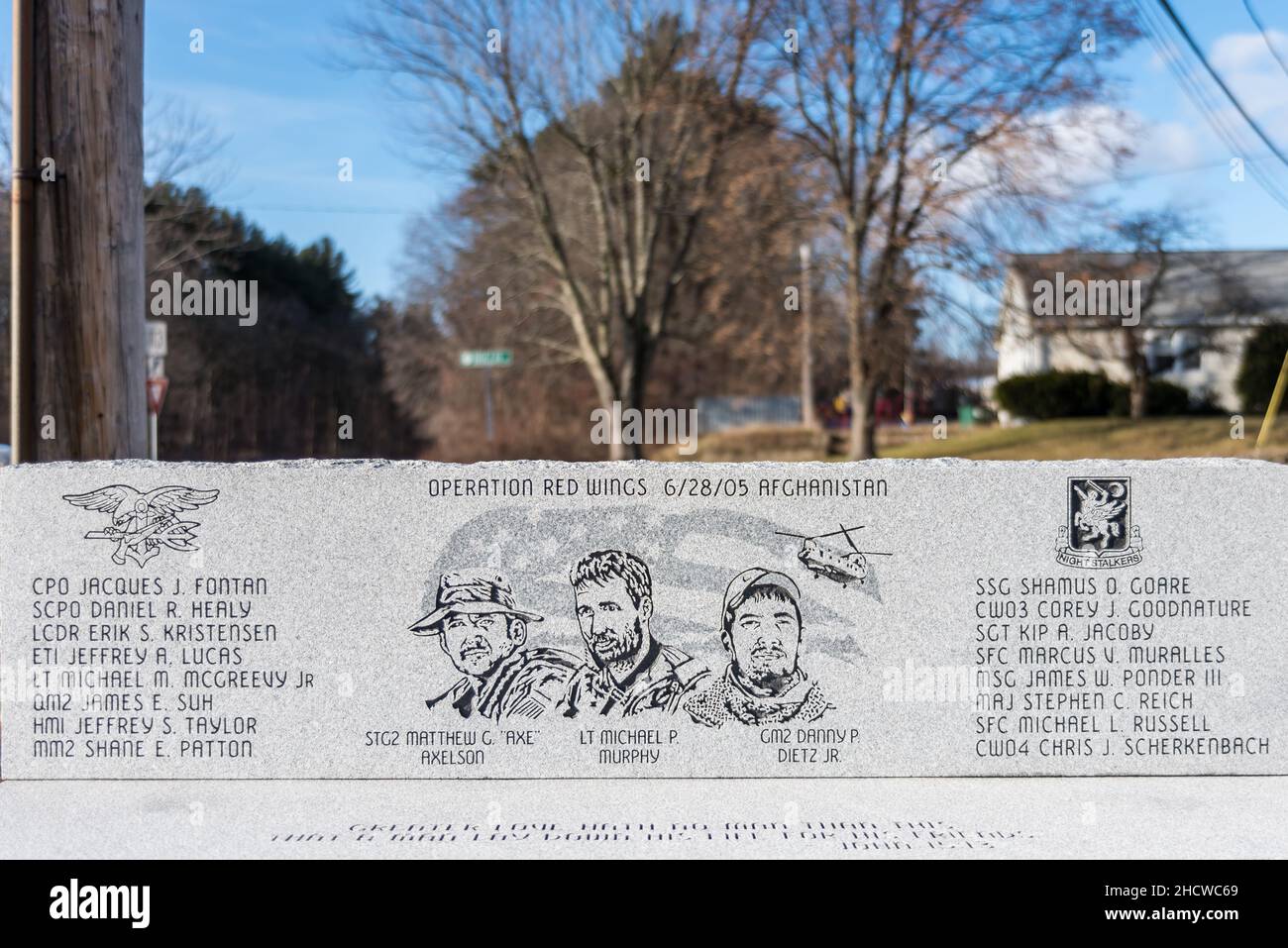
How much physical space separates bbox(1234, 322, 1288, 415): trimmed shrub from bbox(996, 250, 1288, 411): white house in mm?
416

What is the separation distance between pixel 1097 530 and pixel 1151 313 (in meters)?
27.5

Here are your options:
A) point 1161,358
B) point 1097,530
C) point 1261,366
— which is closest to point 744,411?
point 1161,358

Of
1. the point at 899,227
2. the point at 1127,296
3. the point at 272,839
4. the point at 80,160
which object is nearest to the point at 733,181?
the point at 899,227

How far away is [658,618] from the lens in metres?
4.60

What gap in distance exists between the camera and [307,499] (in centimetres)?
459

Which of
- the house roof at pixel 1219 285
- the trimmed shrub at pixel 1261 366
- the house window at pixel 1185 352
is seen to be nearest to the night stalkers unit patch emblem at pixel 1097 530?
the house roof at pixel 1219 285

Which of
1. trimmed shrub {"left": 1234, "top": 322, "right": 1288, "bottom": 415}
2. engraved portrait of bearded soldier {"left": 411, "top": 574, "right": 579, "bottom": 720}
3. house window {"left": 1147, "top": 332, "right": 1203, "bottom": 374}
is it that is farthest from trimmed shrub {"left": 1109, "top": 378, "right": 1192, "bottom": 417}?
engraved portrait of bearded soldier {"left": 411, "top": 574, "right": 579, "bottom": 720}

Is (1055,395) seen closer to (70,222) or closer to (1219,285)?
(1219,285)

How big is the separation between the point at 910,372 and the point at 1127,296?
4.74m

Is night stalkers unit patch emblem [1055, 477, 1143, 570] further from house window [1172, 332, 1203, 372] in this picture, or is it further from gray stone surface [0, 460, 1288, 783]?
house window [1172, 332, 1203, 372]

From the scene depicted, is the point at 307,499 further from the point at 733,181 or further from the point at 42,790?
the point at 733,181

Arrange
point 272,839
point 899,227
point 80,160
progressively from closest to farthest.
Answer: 1. point 272,839
2. point 80,160
3. point 899,227

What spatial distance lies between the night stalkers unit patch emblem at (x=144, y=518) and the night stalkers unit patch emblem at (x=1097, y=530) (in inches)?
134

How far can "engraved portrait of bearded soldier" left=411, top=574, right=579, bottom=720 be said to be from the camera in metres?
4.57
